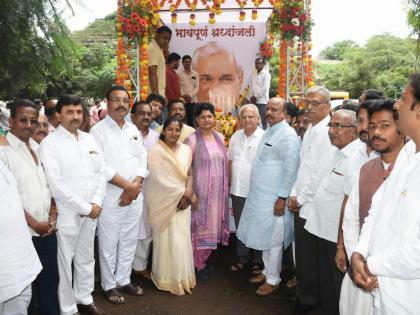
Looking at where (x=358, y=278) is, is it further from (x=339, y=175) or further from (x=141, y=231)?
(x=141, y=231)

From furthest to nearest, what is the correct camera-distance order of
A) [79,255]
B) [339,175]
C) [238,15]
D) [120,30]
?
[238,15] < [120,30] < [79,255] < [339,175]

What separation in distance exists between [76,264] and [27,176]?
1.07 metres

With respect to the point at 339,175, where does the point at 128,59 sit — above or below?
above

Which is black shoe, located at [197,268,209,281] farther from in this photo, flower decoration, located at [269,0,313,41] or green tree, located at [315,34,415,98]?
green tree, located at [315,34,415,98]

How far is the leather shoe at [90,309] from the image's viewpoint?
3.61 meters

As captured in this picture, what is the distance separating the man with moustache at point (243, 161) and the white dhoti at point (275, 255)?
477 millimetres

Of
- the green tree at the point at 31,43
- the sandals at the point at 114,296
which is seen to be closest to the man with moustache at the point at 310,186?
the sandals at the point at 114,296

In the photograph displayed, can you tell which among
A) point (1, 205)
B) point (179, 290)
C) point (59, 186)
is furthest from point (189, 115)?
point (1, 205)

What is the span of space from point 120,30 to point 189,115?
7.04 feet

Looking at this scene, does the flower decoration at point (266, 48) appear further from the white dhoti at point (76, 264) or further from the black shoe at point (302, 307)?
the white dhoti at point (76, 264)

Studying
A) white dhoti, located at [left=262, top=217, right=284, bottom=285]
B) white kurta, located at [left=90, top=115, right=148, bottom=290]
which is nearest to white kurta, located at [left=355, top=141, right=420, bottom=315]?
white dhoti, located at [left=262, top=217, right=284, bottom=285]

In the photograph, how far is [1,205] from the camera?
2.30 meters

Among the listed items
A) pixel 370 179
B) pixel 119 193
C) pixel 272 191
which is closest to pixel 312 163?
pixel 272 191

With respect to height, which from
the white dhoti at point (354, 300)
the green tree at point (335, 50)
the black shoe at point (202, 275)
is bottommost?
the black shoe at point (202, 275)
